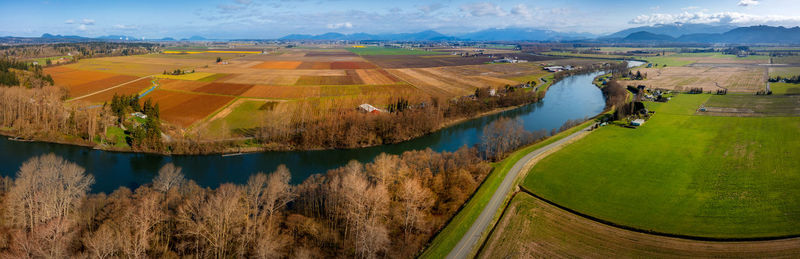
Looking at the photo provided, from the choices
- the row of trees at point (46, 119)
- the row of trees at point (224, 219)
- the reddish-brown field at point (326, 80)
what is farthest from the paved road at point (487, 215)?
the reddish-brown field at point (326, 80)


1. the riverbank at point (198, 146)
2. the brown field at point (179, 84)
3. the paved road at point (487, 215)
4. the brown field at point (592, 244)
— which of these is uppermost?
the brown field at point (179, 84)

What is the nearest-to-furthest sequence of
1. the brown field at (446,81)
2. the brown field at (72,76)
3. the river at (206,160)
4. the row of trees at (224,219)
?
the row of trees at (224,219) < the river at (206,160) < the brown field at (72,76) < the brown field at (446,81)

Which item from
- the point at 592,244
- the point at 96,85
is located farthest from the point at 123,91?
the point at 592,244

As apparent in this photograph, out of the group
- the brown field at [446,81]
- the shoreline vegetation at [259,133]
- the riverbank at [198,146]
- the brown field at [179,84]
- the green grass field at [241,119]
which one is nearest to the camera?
the riverbank at [198,146]

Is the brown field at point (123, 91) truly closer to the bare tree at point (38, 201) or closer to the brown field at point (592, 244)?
the bare tree at point (38, 201)

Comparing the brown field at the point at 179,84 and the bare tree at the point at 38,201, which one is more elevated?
the brown field at the point at 179,84

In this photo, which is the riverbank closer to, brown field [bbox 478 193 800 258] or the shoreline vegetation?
the shoreline vegetation

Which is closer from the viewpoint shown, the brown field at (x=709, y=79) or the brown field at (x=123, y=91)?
the brown field at (x=123, y=91)

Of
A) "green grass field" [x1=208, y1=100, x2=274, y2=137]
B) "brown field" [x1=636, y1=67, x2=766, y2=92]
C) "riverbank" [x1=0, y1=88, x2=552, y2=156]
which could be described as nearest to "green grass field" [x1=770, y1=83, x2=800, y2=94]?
"brown field" [x1=636, y1=67, x2=766, y2=92]
